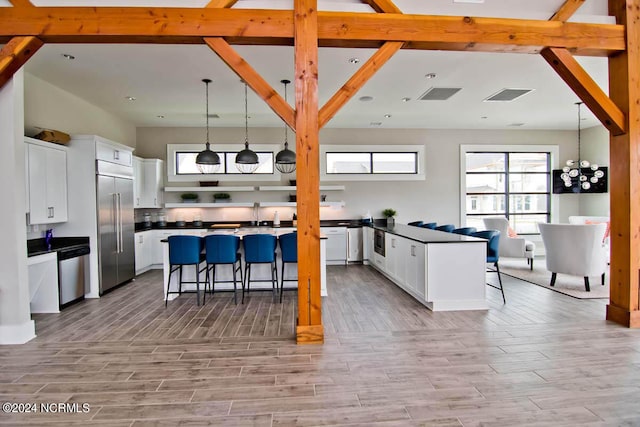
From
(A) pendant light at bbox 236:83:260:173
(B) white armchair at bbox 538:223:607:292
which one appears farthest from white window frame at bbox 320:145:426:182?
(B) white armchair at bbox 538:223:607:292

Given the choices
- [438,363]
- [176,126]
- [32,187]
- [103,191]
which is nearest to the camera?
[438,363]

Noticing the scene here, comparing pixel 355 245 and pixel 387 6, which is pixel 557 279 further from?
pixel 387 6

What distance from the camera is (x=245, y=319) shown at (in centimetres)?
387

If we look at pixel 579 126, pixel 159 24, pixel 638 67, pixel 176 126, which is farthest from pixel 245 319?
pixel 579 126

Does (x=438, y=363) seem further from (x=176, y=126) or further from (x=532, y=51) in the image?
(x=176, y=126)

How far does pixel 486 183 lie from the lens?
27.8 ft

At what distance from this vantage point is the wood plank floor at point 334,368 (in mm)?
2121

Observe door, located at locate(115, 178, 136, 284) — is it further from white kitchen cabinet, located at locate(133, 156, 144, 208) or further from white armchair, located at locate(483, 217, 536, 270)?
white armchair, located at locate(483, 217, 536, 270)

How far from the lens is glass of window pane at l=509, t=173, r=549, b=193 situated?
8.52 meters

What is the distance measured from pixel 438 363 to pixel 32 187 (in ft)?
15.9

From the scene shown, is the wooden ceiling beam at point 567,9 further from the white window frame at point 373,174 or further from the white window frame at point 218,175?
the white window frame at point 218,175

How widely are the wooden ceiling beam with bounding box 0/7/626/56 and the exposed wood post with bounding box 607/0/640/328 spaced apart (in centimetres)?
17

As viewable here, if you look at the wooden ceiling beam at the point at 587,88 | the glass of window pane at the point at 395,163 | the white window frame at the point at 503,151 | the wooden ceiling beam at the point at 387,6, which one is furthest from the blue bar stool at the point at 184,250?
the white window frame at the point at 503,151

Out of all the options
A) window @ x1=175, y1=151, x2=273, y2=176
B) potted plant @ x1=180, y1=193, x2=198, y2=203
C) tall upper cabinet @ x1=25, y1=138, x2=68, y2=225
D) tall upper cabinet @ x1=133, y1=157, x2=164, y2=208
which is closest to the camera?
Answer: tall upper cabinet @ x1=25, y1=138, x2=68, y2=225
